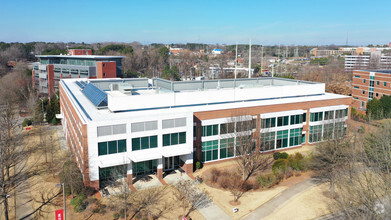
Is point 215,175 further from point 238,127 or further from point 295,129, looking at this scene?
point 295,129

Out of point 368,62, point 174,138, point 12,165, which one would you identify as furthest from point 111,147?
point 368,62

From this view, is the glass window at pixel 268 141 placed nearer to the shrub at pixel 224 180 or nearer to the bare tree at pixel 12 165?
the shrub at pixel 224 180

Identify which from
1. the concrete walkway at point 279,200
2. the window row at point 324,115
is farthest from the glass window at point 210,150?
the window row at point 324,115

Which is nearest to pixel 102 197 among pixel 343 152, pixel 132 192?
pixel 132 192

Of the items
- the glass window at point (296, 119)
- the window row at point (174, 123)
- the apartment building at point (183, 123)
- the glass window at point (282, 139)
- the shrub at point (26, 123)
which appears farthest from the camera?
the shrub at point (26, 123)

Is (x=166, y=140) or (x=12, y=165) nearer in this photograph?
(x=12, y=165)

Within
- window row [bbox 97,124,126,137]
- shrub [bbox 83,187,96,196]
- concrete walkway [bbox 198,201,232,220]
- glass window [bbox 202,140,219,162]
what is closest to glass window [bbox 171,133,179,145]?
glass window [bbox 202,140,219,162]

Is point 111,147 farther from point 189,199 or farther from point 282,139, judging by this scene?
point 282,139
